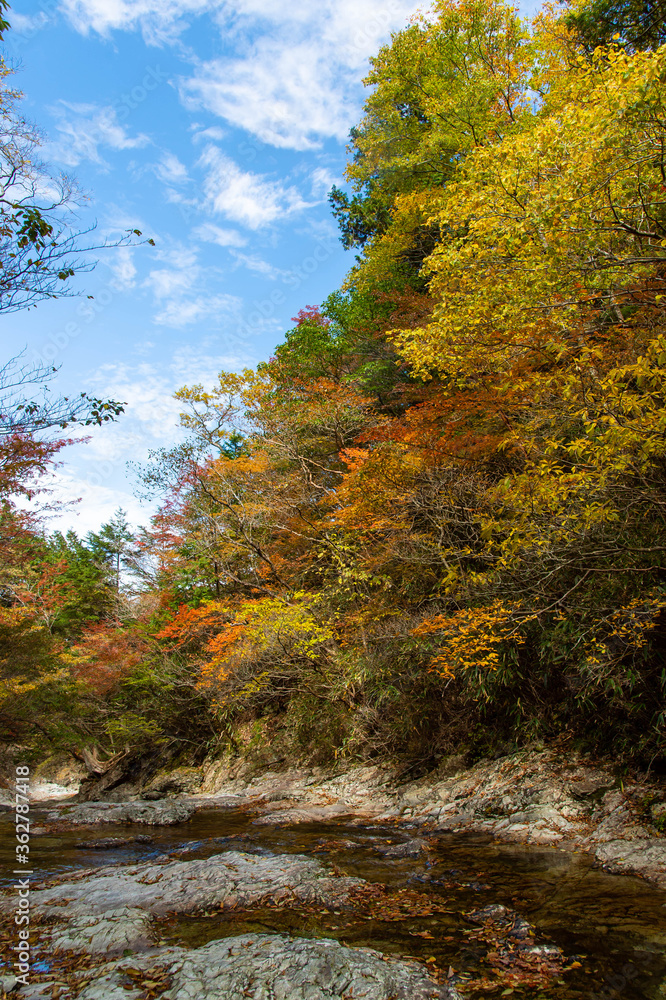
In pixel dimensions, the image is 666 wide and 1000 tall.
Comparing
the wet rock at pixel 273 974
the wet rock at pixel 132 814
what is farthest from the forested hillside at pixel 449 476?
the wet rock at pixel 273 974

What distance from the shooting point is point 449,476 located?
8977 mm

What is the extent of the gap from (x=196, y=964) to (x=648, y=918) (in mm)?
3188

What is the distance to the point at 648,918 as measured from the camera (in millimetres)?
3682

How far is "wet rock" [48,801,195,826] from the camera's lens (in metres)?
9.45

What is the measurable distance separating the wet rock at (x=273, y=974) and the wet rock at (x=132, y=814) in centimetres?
685

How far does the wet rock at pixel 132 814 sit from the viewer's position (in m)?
9.45

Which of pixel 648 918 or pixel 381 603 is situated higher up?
pixel 381 603

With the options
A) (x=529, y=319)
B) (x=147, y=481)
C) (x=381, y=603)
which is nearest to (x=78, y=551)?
(x=147, y=481)

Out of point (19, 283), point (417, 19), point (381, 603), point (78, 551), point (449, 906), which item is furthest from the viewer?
point (78, 551)

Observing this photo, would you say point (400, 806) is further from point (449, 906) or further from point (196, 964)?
point (196, 964)

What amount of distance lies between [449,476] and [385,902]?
625 centimetres

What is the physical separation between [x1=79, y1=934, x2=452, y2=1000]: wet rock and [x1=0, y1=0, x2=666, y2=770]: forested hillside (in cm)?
379

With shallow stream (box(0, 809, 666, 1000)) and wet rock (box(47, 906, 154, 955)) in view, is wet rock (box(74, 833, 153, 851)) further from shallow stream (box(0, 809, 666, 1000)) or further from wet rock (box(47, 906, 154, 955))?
wet rock (box(47, 906, 154, 955))

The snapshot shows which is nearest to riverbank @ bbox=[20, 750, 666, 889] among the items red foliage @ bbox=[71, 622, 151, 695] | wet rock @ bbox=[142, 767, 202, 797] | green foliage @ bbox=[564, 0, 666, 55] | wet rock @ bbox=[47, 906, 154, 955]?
wet rock @ bbox=[142, 767, 202, 797]
